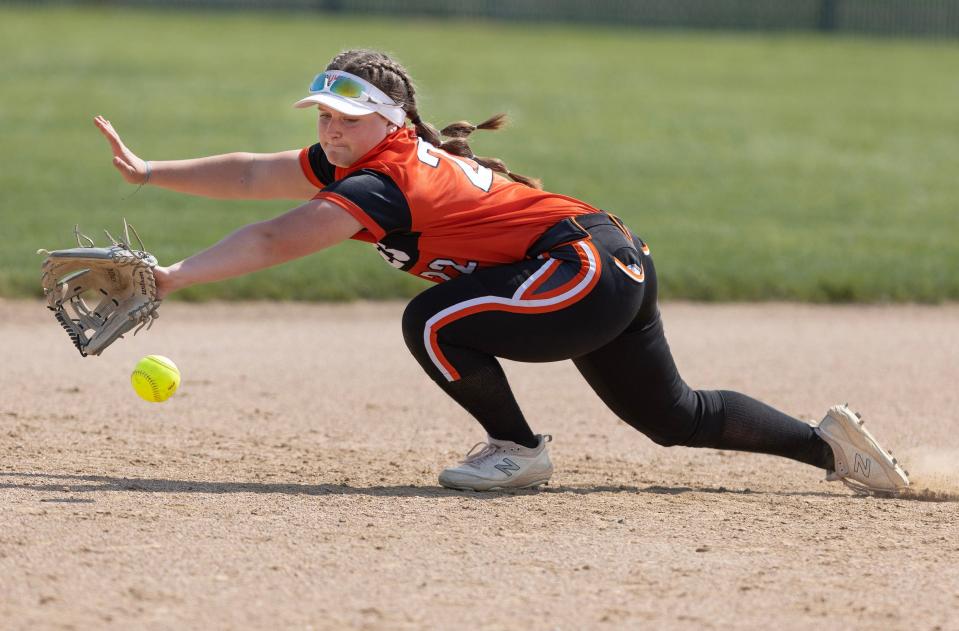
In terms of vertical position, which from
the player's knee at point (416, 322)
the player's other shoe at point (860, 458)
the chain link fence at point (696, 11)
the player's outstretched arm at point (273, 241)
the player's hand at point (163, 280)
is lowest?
the player's other shoe at point (860, 458)

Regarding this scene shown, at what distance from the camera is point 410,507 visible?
4.05 meters

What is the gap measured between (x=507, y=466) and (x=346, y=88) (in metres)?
1.34

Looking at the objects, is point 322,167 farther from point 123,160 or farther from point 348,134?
point 123,160

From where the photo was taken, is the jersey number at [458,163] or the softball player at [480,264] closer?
the softball player at [480,264]

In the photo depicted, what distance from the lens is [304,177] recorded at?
4379mm

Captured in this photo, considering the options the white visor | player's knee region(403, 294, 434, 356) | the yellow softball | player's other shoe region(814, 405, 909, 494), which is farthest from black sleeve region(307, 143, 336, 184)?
player's other shoe region(814, 405, 909, 494)

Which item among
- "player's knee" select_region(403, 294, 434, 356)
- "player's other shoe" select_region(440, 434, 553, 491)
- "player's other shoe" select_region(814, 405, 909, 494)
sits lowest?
"player's other shoe" select_region(440, 434, 553, 491)

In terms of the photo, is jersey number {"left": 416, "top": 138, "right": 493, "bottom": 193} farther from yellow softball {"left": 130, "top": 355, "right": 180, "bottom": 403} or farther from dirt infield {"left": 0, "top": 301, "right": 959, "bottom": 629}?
yellow softball {"left": 130, "top": 355, "right": 180, "bottom": 403}

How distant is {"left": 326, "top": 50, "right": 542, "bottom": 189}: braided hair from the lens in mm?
4012

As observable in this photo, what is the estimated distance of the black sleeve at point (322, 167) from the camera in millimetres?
4344

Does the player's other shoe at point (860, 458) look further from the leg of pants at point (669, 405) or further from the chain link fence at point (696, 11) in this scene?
the chain link fence at point (696, 11)

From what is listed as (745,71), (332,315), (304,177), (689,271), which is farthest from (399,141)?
(745,71)

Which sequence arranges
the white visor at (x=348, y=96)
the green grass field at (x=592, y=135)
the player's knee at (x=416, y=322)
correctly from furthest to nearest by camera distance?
the green grass field at (x=592, y=135) < the player's knee at (x=416, y=322) < the white visor at (x=348, y=96)

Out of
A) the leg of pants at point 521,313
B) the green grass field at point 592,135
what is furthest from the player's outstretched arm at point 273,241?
the green grass field at point 592,135
